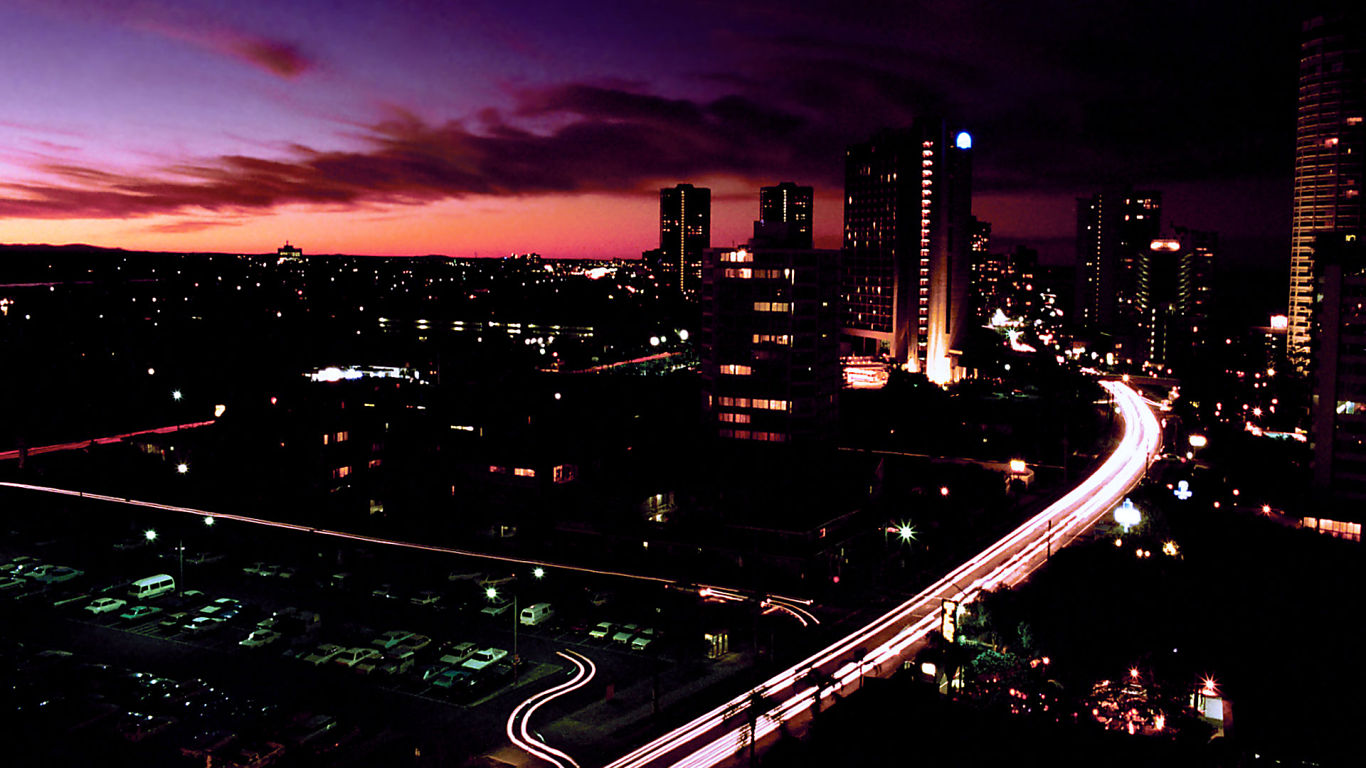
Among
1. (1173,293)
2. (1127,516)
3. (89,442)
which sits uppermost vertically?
A: (1173,293)

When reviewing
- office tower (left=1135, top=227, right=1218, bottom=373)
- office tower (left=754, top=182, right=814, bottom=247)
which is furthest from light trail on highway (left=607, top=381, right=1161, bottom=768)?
office tower (left=754, top=182, right=814, bottom=247)

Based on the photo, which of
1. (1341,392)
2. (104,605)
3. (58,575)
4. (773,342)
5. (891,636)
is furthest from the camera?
(773,342)

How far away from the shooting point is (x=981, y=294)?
11594 cm

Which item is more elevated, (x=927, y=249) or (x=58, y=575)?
(x=927, y=249)

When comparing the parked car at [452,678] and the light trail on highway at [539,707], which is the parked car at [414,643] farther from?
the light trail on highway at [539,707]

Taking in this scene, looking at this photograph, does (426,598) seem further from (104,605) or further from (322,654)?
(104,605)

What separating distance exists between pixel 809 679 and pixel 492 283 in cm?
12119

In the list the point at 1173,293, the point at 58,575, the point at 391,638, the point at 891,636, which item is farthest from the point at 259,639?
the point at 1173,293

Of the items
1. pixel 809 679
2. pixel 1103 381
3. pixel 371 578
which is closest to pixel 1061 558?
pixel 809 679

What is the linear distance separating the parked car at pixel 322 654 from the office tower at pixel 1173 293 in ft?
259

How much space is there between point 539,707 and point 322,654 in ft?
18.4

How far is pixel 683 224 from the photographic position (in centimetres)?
15238

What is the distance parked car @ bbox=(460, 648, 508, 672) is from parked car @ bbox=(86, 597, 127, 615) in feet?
32.6

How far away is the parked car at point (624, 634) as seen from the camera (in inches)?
784
